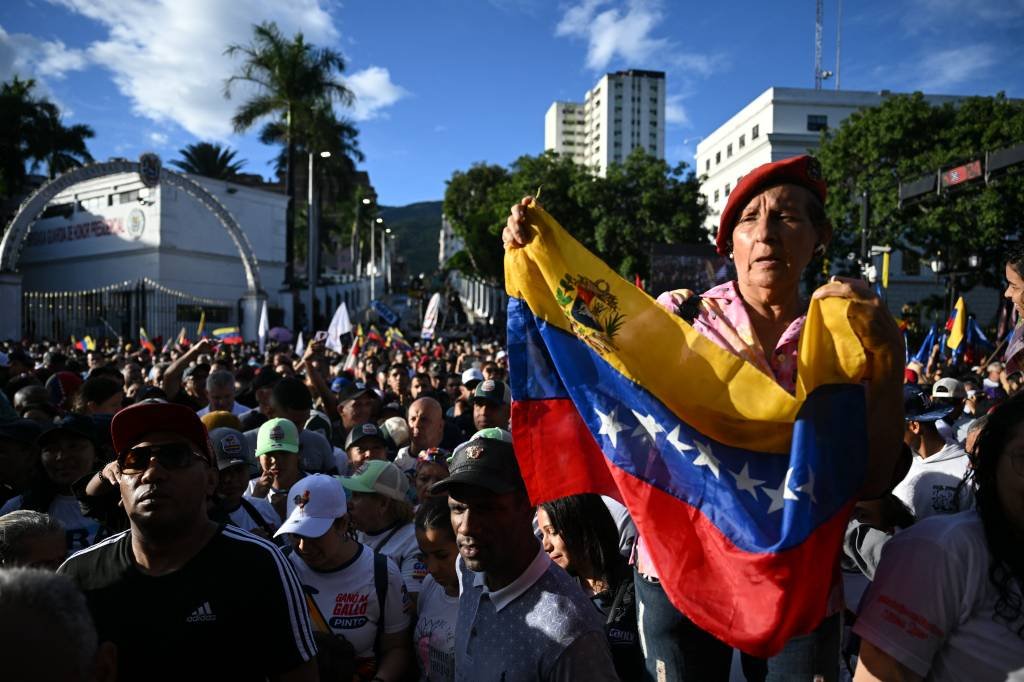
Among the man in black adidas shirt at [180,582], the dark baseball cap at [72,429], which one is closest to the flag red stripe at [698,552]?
the man in black adidas shirt at [180,582]

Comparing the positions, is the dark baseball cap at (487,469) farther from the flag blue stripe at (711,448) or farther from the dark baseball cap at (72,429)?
the dark baseball cap at (72,429)

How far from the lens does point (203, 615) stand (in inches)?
93.6

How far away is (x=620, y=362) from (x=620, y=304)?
0.63 ft

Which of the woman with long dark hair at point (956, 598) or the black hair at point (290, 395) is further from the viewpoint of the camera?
the black hair at point (290, 395)

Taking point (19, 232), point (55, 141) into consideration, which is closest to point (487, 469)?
point (19, 232)

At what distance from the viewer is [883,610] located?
5.76ft

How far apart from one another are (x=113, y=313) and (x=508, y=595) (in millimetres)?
30202

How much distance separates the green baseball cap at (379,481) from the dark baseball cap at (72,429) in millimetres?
1662

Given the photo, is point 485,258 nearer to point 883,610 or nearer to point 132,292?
point 132,292

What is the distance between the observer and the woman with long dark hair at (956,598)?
66.7 inches

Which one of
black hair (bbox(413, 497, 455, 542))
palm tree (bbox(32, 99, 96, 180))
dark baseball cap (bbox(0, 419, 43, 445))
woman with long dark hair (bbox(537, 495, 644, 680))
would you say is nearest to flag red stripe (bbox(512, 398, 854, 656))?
woman with long dark hair (bbox(537, 495, 644, 680))

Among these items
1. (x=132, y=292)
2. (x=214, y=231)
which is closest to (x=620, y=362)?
Result: (x=132, y=292)

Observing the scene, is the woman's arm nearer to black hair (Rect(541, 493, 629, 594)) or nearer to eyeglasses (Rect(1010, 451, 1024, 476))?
eyeglasses (Rect(1010, 451, 1024, 476))

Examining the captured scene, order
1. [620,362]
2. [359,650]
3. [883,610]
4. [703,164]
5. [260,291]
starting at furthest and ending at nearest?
[703,164] < [260,291] < [359,650] < [620,362] < [883,610]
